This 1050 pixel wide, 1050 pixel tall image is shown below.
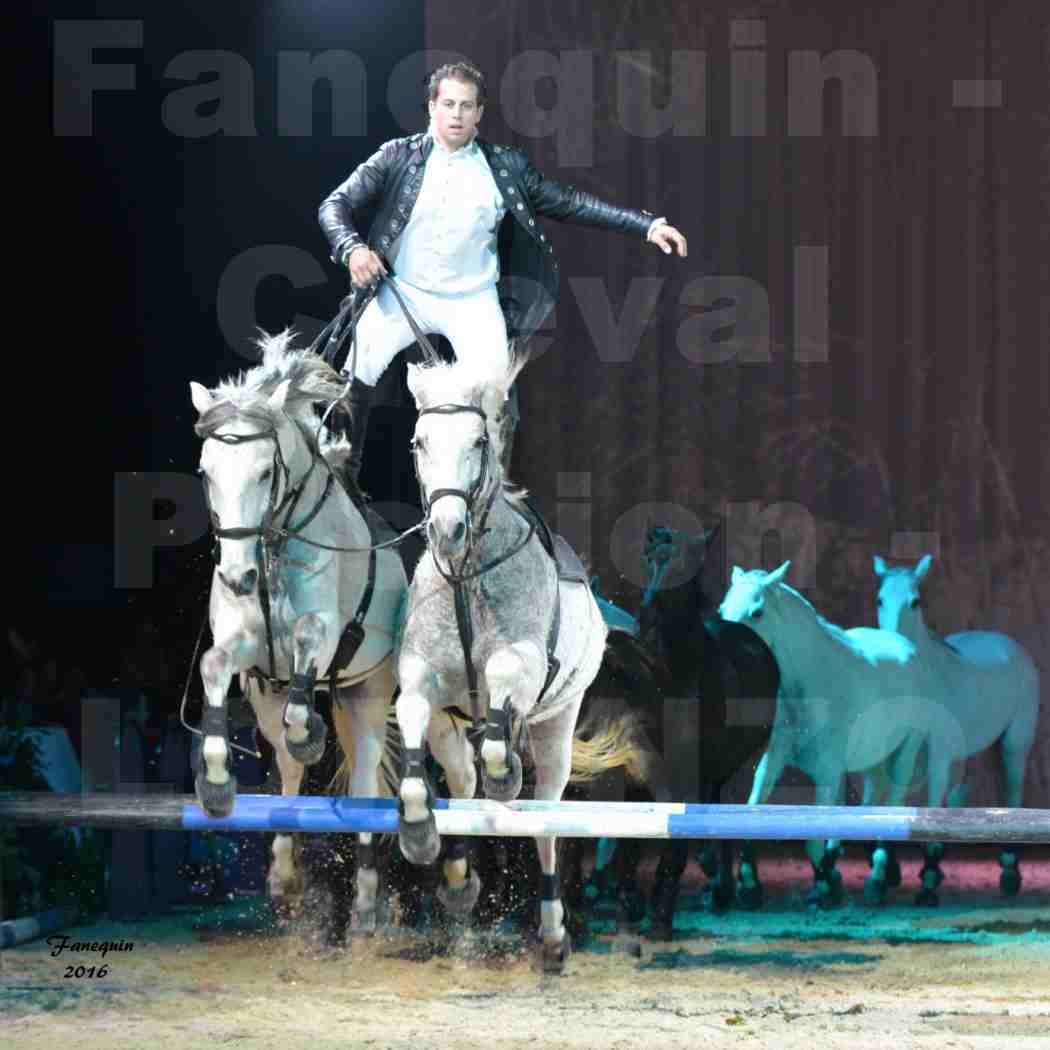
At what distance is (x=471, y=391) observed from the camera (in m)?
4.65

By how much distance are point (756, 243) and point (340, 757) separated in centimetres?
330

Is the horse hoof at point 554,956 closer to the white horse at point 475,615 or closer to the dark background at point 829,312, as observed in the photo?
the white horse at point 475,615

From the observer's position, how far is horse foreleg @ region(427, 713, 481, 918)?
515 cm

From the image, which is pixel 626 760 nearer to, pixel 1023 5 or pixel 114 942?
pixel 114 942

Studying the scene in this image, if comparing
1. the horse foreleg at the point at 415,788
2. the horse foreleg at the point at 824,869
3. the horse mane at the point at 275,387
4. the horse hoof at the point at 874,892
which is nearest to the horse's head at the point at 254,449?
the horse mane at the point at 275,387

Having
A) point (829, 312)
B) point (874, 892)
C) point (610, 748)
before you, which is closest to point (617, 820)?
point (610, 748)

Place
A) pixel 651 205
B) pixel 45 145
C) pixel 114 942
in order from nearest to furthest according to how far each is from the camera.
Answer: pixel 114 942 → pixel 45 145 → pixel 651 205

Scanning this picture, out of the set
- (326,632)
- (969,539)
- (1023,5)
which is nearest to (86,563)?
(326,632)

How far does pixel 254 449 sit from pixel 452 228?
0.91 meters

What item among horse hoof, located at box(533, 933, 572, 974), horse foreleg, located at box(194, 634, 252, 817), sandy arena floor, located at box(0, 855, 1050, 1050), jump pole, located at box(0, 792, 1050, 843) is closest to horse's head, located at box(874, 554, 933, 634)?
sandy arena floor, located at box(0, 855, 1050, 1050)

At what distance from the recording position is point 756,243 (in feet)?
28.0

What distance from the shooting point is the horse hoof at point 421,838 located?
457 centimetres

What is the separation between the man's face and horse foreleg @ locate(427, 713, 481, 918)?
1.59 m

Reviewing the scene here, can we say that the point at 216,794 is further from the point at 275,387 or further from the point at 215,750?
the point at 275,387
